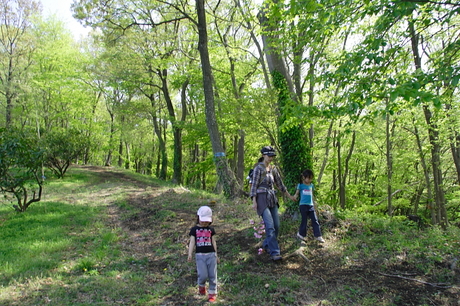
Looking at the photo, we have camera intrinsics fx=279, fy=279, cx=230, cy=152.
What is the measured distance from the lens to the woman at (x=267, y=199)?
4777 mm

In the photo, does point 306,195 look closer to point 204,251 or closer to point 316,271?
point 316,271

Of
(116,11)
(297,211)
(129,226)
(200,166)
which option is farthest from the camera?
(200,166)

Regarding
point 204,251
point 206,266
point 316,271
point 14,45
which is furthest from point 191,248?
point 14,45

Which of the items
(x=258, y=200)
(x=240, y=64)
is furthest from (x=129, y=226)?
(x=240, y=64)

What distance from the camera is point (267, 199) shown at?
16.0 feet

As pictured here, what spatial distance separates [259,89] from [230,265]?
6199 mm

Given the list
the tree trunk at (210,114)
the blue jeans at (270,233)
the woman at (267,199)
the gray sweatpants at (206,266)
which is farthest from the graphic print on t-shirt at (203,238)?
the tree trunk at (210,114)

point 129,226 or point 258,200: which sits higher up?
point 258,200

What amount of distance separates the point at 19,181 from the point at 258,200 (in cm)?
738

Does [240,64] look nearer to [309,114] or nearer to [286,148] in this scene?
[286,148]

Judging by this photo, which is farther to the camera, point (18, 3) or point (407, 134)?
point (18, 3)

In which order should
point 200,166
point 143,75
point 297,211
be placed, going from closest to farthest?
point 297,211 → point 143,75 → point 200,166

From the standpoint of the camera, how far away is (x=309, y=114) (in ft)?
14.9

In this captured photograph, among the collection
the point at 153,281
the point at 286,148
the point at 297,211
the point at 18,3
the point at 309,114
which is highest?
the point at 18,3
